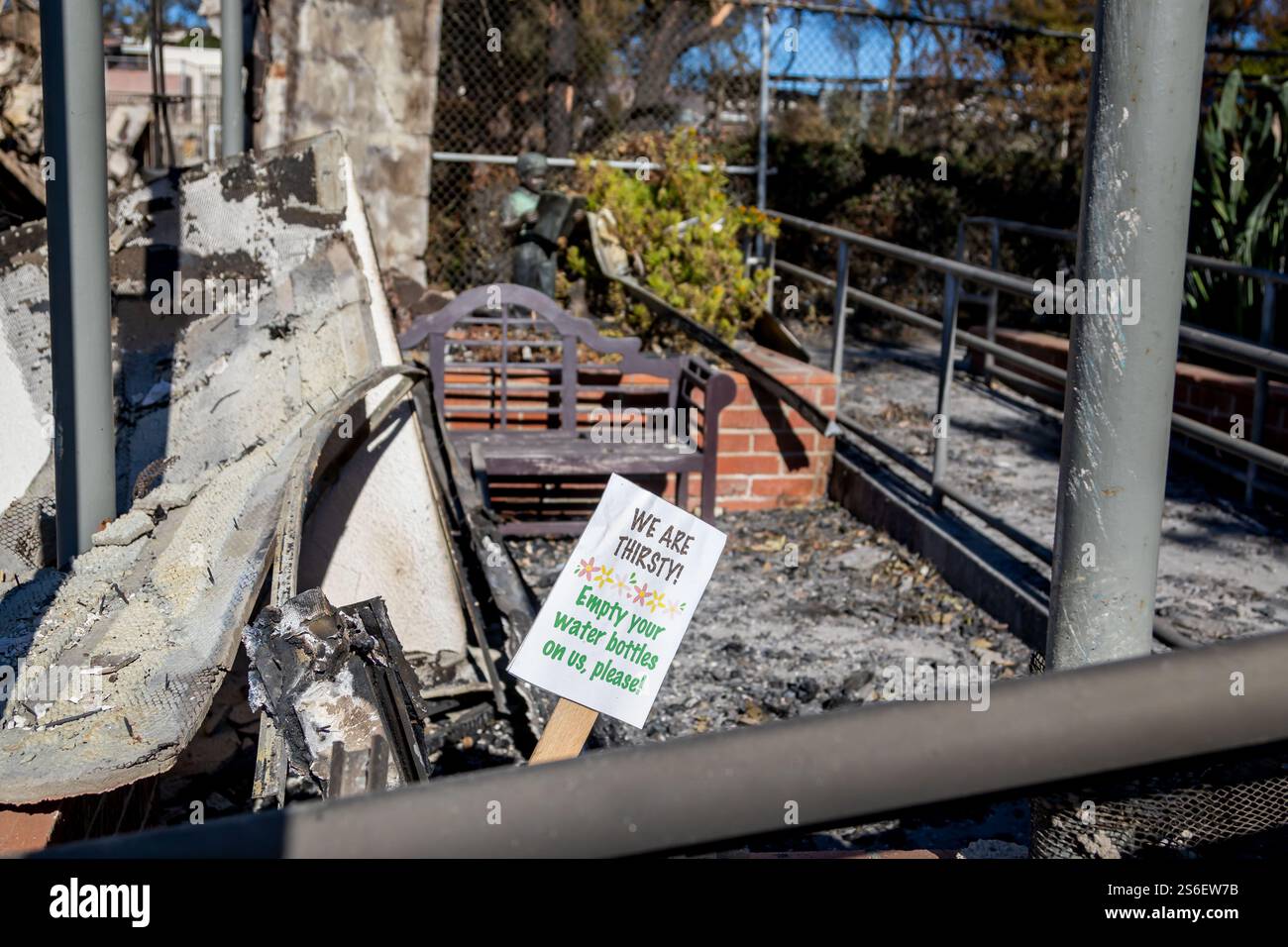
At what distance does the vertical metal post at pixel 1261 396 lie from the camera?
5.49 meters

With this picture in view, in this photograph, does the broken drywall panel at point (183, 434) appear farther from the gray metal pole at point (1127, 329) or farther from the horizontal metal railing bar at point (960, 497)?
the horizontal metal railing bar at point (960, 497)

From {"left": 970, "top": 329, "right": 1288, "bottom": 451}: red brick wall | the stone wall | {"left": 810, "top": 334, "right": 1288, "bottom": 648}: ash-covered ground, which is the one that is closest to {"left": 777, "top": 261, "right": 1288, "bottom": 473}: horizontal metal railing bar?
{"left": 810, "top": 334, "right": 1288, "bottom": 648}: ash-covered ground

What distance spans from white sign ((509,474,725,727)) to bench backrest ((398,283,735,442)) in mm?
3962

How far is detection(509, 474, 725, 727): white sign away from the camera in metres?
2.00

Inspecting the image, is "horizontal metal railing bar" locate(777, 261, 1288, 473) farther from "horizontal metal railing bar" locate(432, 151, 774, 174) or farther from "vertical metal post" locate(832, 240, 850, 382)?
"horizontal metal railing bar" locate(432, 151, 774, 174)

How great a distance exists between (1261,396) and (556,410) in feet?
10.6

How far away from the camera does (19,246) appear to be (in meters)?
3.95

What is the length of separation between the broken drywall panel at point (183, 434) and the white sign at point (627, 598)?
589 millimetres

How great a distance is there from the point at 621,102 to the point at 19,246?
6888 mm

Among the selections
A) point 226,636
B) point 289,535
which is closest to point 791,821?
point 226,636

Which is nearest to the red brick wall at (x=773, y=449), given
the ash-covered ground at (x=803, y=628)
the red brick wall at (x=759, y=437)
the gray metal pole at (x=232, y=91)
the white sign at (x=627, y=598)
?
the red brick wall at (x=759, y=437)

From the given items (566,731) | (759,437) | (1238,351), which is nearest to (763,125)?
(759,437)

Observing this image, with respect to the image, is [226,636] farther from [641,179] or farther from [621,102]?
[621,102]

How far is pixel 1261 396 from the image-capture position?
5.49 metres
